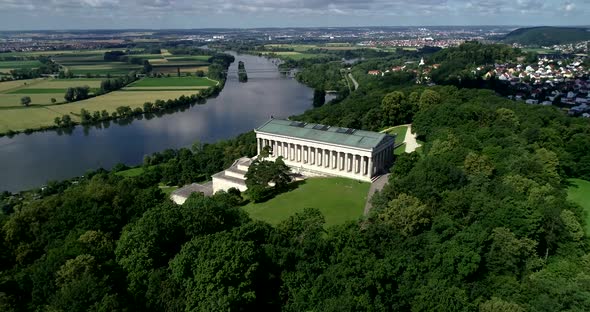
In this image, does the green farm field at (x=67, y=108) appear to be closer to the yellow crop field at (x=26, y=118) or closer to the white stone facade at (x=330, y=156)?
the yellow crop field at (x=26, y=118)

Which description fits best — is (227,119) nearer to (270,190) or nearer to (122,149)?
(122,149)

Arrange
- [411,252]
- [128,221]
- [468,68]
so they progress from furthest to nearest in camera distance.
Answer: [468,68], [128,221], [411,252]

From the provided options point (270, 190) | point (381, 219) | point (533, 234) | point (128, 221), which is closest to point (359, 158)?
point (270, 190)

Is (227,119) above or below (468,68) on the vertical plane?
below

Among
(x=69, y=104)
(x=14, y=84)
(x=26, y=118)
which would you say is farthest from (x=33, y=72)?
(x=26, y=118)

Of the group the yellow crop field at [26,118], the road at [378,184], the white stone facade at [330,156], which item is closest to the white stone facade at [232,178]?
the white stone facade at [330,156]

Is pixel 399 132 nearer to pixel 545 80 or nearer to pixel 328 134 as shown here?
pixel 328 134

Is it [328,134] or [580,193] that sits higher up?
[328,134]
